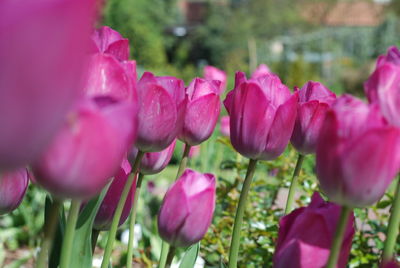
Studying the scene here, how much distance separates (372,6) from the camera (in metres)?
28.4

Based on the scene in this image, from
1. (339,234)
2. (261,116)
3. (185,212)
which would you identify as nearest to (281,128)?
(261,116)

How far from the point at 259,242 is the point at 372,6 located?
2841cm

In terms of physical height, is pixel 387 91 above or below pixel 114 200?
above

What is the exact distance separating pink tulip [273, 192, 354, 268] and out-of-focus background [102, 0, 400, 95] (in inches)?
430

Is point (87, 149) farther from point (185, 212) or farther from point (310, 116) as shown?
point (310, 116)

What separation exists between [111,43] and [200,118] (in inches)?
5.9

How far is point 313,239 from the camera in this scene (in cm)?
60

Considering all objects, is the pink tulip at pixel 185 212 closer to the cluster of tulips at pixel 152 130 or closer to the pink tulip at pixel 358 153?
the cluster of tulips at pixel 152 130

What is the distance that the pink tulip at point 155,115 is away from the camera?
2.23 ft

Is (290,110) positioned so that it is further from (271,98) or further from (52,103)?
(52,103)

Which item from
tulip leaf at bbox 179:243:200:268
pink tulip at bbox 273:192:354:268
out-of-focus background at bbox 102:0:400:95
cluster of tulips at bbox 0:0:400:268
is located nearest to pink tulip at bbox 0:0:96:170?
cluster of tulips at bbox 0:0:400:268

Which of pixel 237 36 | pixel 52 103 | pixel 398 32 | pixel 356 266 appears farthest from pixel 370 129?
pixel 237 36

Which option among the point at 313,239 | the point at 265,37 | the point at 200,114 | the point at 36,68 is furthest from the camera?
the point at 265,37

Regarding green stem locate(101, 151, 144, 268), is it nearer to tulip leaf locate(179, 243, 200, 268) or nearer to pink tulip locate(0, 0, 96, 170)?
tulip leaf locate(179, 243, 200, 268)
